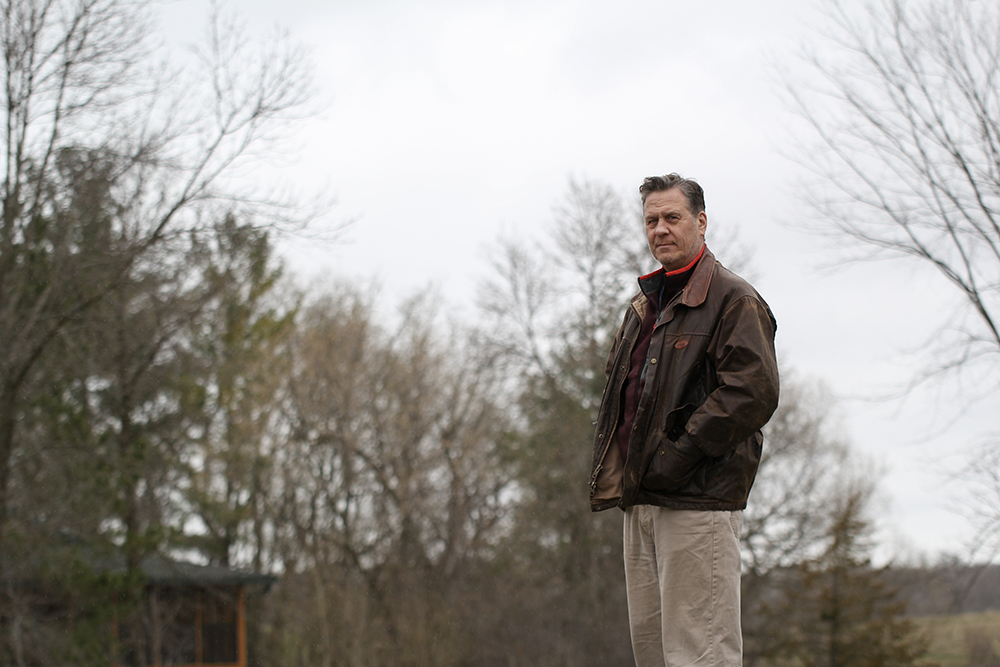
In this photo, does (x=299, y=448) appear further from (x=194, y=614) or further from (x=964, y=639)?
(x=964, y=639)

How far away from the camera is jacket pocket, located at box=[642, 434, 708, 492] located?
104 inches

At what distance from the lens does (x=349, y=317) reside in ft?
77.0

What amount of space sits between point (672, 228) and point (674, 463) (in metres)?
0.71

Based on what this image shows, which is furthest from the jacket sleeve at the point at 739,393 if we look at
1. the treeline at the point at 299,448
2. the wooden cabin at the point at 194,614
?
the wooden cabin at the point at 194,614

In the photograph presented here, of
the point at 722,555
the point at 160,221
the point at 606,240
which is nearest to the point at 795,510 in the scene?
the point at 606,240

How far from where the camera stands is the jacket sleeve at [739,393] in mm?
2572

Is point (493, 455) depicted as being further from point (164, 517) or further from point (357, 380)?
point (164, 517)

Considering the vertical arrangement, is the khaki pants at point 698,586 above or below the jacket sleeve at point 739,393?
below

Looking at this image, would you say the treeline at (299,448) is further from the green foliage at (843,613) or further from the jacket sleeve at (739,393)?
the jacket sleeve at (739,393)

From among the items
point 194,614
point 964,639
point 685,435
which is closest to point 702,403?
point 685,435

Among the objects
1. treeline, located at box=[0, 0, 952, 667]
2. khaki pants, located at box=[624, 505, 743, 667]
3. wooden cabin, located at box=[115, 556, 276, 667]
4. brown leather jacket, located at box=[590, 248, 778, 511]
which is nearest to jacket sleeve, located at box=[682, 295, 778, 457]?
brown leather jacket, located at box=[590, 248, 778, 511]

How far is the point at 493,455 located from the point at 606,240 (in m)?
5.79

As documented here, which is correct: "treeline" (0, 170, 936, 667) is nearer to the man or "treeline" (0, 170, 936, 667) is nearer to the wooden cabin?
the wooden cabin

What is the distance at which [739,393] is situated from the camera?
8.45 ft
